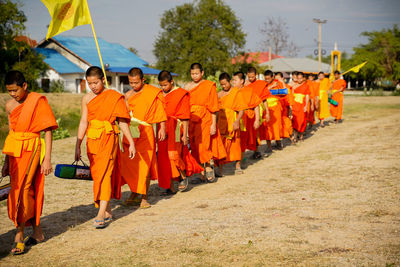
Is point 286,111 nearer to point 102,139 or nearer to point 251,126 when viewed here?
point 251,126

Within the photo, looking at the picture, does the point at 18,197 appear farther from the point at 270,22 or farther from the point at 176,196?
the point at 270,22

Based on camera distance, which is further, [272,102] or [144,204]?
[272,102]

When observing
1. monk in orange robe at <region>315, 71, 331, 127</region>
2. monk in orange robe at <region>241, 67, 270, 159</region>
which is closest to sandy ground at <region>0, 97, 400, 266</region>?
monk in orange robe at <region>241, 67, 270, 159</region>

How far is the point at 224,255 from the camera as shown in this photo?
168 inches

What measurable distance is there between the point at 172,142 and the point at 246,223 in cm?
234

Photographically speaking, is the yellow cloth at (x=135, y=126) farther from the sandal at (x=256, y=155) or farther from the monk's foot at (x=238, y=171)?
the sandal at (x=256, y=155)

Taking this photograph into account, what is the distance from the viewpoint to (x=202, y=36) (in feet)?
118

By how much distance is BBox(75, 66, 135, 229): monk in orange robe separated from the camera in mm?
5344

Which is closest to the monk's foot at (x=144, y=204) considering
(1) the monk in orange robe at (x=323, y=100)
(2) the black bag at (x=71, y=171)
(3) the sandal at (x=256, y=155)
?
(2) the black bag at (x=71, y=171)

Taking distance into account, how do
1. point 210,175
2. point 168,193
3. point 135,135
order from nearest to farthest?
point 135,135 < point 168,193 < point 210,175

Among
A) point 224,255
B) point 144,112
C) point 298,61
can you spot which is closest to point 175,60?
point 298,61

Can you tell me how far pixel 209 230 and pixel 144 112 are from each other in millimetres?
2199

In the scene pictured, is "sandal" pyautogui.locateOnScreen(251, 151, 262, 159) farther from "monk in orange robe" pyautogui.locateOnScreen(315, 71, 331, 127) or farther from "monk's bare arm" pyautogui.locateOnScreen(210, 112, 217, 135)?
"monk in orange robe" pyautogui.locateOnScreen(315, 71, 331, 127)

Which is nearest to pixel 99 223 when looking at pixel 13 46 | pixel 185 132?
pixel 185 132
